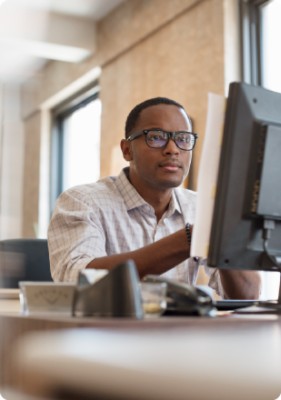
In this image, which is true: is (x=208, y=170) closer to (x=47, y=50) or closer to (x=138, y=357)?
(x=138, y=357)

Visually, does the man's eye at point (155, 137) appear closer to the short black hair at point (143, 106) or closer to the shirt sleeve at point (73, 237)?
the short black hair at point (143, 106)

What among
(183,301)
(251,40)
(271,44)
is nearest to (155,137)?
(183,301)

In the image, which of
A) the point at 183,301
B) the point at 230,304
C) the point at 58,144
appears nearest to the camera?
the point at 183,301

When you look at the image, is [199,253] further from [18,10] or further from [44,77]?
[44,77]

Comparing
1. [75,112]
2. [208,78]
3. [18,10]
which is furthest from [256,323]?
[75,112]

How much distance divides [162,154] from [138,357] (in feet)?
3.52

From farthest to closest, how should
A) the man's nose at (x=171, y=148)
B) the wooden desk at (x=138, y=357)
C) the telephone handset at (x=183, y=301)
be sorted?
the man's nose at (x=171, y=148) < the telephone handset at (x=183, y=301) < the wooden desk at (x=138, y=357)

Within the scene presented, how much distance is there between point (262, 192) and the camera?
1303mm

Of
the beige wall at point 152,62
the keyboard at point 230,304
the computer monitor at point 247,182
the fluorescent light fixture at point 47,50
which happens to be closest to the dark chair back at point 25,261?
the keyboard at point 230,304

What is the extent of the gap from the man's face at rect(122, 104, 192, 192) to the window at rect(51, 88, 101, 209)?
13.4ft

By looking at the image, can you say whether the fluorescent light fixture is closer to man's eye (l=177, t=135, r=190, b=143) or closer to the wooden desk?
man's eye (l=177, t=135, r=190, b=143)

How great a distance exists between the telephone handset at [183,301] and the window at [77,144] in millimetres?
4960

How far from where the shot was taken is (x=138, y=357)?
36.0 inches

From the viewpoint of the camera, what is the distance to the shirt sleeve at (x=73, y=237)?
5.85ft
